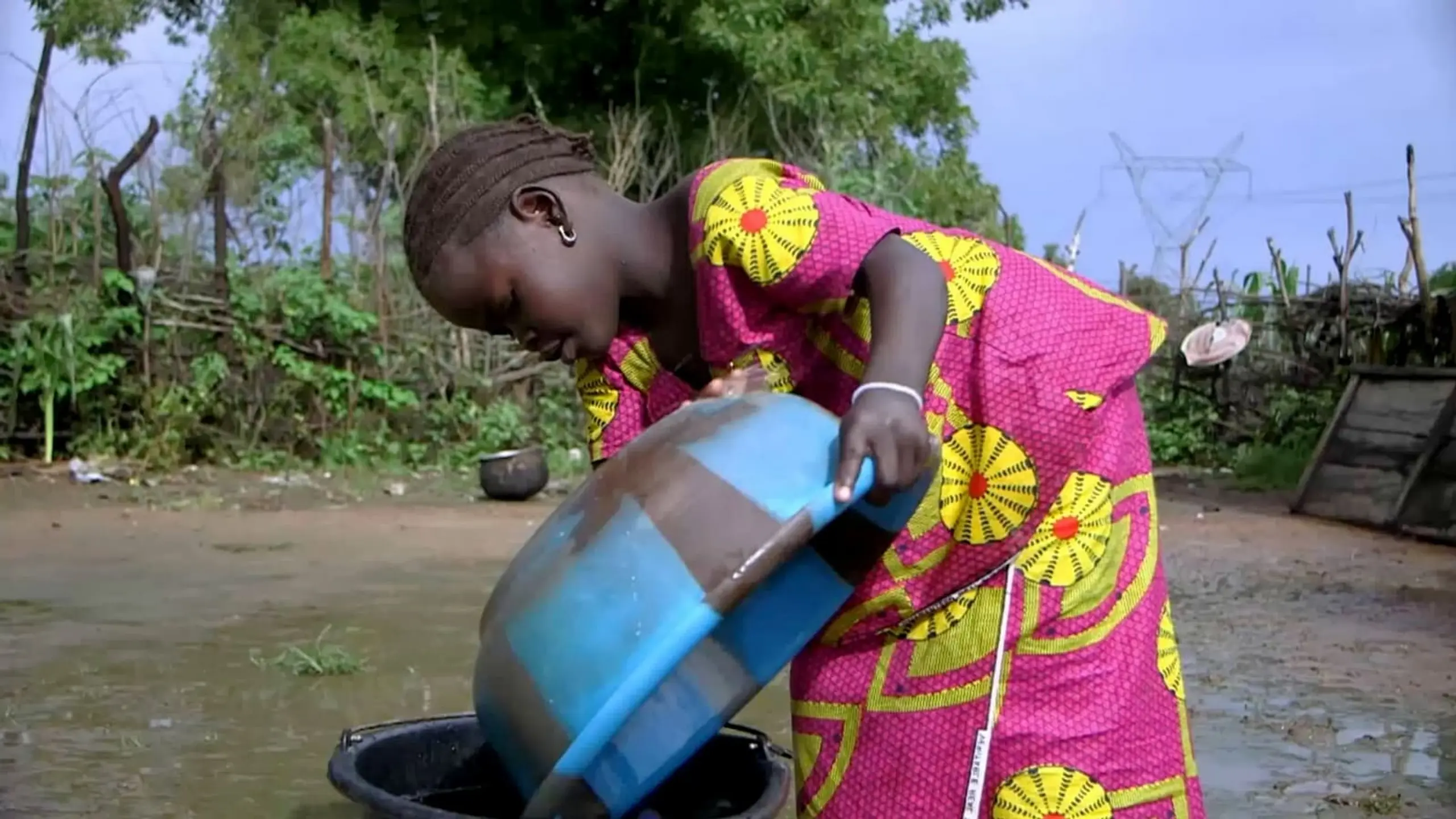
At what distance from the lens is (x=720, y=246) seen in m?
1.34

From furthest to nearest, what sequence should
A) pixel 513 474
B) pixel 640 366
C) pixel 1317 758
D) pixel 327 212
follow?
1. pixel 327 212
2. pixel 513 474
3. pixel 1317 758
4. pixel 640 366

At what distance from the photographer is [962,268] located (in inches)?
56.1

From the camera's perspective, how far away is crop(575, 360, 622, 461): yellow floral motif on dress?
160 cm

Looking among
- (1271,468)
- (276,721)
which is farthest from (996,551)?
(1271,468)

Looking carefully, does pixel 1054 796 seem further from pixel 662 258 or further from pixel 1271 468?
pixel 1271 468

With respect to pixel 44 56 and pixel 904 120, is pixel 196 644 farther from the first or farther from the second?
pixel 904 120

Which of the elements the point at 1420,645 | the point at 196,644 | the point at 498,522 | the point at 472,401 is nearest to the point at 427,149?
the point at 472,401

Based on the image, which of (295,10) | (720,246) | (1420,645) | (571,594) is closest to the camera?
Answer: (571,594)

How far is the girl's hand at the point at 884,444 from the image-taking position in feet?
3.68

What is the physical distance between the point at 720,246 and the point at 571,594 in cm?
40

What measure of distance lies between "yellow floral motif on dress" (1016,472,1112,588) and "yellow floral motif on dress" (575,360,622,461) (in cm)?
48

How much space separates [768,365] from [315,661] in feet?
8.81

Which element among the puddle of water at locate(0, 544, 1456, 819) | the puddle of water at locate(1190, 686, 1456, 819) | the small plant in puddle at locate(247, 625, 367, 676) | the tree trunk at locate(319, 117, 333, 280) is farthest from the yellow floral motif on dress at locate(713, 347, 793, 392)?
the tree trunk at locate(319, 117, 333, 280)

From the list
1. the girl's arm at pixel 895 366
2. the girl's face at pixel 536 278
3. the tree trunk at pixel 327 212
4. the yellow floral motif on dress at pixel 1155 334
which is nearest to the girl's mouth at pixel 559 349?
the girl's face at pixel 536 278
